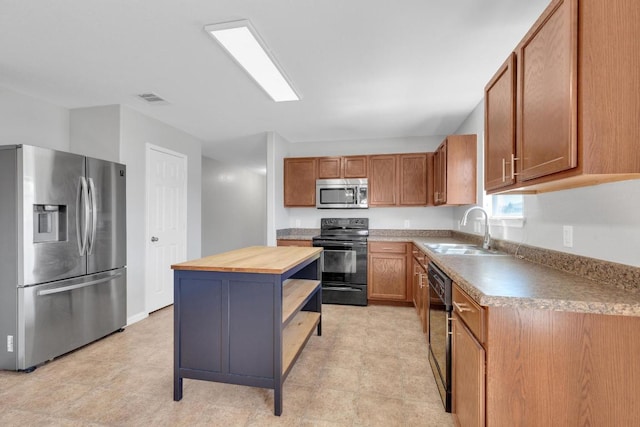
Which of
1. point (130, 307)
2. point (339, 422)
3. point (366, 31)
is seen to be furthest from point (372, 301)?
point (366, 31)

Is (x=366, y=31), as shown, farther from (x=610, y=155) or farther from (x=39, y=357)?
(x=39, y=357)

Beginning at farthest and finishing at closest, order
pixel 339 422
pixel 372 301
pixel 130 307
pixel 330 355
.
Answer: pixel 372 301 → pixel 130 307 → pixel 330 355 → pixel 339 422

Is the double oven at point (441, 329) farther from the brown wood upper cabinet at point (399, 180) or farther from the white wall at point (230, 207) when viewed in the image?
the white wall at point (230, 207)

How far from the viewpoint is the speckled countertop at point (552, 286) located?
1.08 meters

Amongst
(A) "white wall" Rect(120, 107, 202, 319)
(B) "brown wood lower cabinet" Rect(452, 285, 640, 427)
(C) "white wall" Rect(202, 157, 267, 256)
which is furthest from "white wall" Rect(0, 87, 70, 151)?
(B) "brown wood lower cabinet" Rect(452, 285, 640, 427)

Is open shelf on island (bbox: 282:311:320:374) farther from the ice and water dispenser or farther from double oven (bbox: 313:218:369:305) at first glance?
the ice and water dispenser

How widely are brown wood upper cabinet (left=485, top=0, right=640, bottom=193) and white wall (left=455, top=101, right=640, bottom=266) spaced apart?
19 centimetres

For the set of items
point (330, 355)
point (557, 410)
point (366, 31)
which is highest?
point (366, 31)

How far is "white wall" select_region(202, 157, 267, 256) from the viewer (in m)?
6.59

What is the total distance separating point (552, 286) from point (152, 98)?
367cm

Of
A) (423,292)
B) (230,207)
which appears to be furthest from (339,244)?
(230,207)

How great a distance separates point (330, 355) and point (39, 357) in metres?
2.36

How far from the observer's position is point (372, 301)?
4152mm

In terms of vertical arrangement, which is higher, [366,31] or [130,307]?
[366,31]
